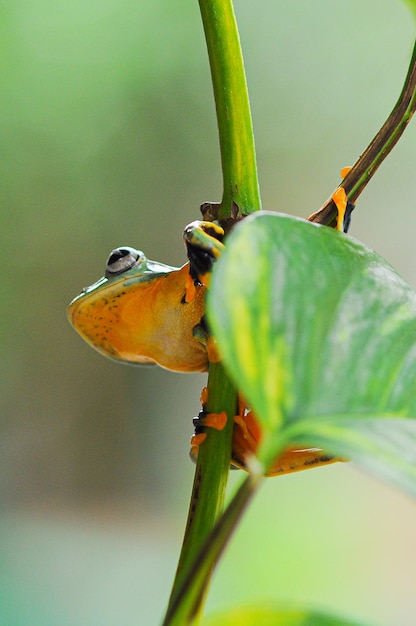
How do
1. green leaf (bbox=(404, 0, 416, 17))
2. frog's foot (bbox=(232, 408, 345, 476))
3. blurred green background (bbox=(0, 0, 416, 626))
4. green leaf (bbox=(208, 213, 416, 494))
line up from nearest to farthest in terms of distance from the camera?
green leaf (bbox=(208, 213, 416, 494)) < green leaf (bbox=(404, 0, 416, 17)) < frog's foot (bbox=(232, 408, 345, 476)) < blurred green background (bbox=(0, 0, 416, 626))

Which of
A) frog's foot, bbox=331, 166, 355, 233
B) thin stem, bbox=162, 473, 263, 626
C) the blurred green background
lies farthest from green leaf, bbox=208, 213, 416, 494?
the blurred green background

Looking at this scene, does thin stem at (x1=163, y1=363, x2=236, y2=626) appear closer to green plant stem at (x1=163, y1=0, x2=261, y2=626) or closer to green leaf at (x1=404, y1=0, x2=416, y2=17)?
green plant stem at (x1=163, y1=0, x2=261, y2=626)

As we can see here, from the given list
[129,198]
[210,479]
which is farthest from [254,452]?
[129,198]

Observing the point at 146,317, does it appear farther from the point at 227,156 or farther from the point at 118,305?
the point at 227,156

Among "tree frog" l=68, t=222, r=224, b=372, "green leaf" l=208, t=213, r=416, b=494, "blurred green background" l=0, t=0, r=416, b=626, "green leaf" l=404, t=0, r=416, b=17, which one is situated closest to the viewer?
"green leaf" l=208, t=213, r=416, b=494

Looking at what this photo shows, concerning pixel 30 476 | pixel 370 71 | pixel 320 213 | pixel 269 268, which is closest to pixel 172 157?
pixel 370 71

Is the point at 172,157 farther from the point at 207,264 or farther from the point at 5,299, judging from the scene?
the point at 207,264

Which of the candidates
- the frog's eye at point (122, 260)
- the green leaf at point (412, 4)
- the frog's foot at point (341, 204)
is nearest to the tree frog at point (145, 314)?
the frog's eye at point (122, 260)
